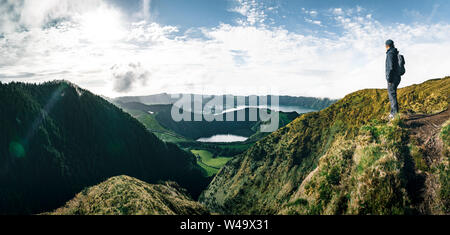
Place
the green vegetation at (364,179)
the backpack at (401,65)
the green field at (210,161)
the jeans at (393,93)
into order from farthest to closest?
the green field at (210,161), the jeans at (393,93), the backpack at (401,65), the green vegetation at (364,179)

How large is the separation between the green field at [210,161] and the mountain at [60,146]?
156 ft

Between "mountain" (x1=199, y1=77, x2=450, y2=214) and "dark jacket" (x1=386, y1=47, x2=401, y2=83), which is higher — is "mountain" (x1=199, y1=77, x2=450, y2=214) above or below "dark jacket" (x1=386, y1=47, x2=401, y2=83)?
below

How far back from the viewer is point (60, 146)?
171 ft

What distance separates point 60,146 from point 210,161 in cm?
11540

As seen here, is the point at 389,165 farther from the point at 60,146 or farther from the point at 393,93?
the point at 60,146

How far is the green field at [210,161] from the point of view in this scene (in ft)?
453

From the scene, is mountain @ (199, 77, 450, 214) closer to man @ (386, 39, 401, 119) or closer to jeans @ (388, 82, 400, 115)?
jeans @ (388, 82, 400, 115)

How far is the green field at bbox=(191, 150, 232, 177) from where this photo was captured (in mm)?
138038

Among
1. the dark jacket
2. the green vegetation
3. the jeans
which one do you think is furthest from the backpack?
the green vegetation

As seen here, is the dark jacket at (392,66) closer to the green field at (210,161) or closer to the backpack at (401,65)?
the backpack at (401,65)

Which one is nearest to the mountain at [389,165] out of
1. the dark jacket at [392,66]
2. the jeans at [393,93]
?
the jeans at [393,93]

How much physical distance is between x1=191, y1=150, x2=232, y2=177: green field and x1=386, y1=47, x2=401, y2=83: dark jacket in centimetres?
11768

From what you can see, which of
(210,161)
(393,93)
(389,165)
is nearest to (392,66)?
(393,93)
